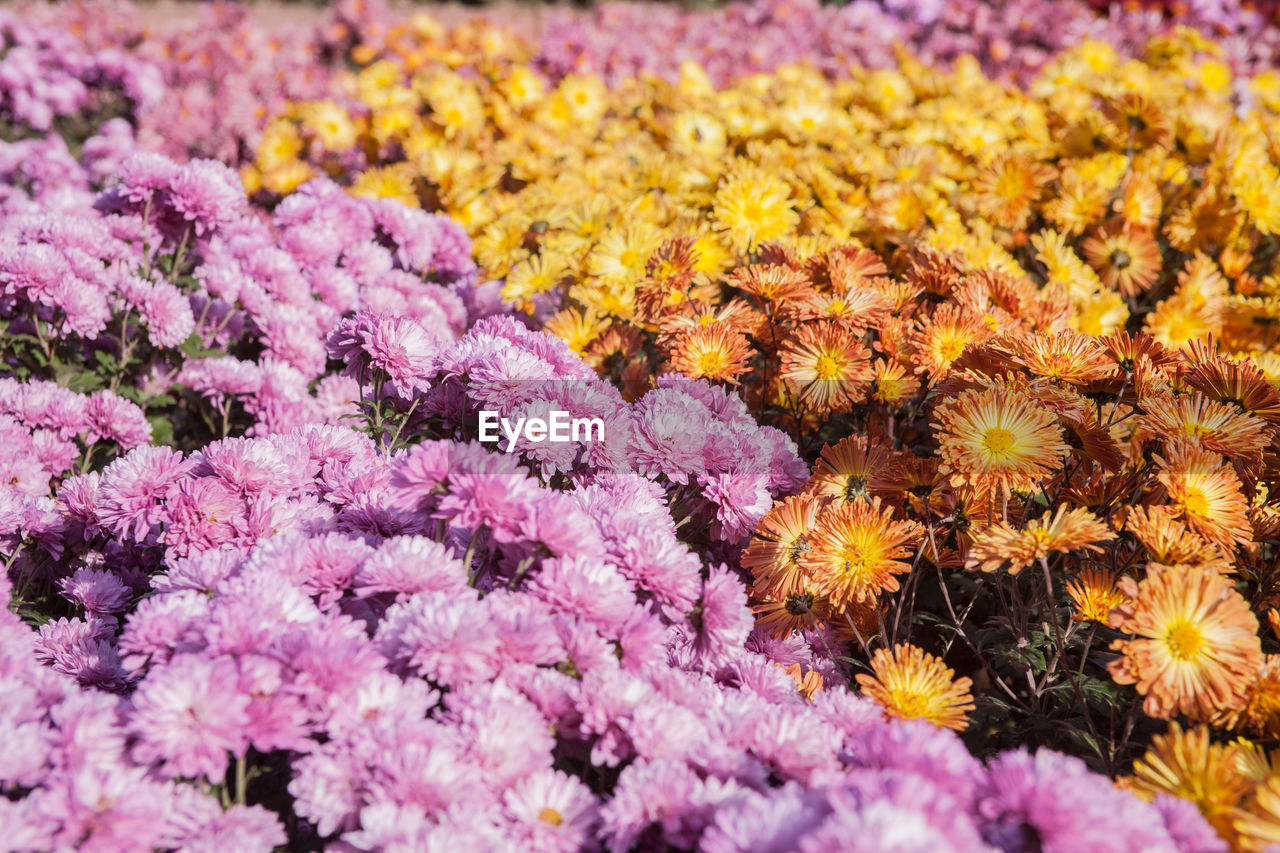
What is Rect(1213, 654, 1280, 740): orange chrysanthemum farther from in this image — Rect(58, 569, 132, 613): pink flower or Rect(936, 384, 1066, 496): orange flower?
Rect(58, 569, 132, 613): pink flower

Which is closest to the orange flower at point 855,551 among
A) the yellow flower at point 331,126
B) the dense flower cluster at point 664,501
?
the dense flower cluster at point 664,501

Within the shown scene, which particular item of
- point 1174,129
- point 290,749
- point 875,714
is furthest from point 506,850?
point 1174,129

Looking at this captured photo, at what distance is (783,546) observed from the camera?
198cm

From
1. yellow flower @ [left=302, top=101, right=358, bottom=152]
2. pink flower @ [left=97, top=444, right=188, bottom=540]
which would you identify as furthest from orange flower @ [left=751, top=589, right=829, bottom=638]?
yellow flower @ [left=302, top=101, right=358, bottom=152]

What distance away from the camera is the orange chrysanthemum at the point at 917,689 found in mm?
1625

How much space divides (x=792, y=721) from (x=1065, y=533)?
0.58 meters

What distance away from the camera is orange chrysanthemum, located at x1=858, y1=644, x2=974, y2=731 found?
162 cm

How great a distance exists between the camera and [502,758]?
1.35 m

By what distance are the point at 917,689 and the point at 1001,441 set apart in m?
0.50

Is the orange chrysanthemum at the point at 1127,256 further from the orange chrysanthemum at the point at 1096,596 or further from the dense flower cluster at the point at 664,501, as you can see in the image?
the orange chrysanthemum at the point at 1096,596

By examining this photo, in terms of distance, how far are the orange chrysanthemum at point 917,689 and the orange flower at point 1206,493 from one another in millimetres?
524

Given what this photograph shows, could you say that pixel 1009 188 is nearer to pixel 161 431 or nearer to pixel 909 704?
pixel 909 704

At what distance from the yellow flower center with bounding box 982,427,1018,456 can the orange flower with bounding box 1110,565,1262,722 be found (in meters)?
0.33

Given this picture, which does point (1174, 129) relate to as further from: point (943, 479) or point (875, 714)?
point (875, 714)
